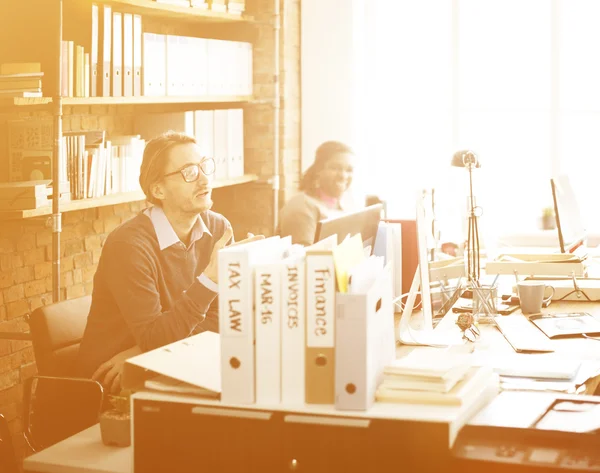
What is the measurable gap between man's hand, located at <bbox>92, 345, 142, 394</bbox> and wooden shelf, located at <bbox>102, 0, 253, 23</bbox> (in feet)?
5.68

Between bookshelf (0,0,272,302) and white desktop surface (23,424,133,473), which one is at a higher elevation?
bookshelf (0,0,272,302)

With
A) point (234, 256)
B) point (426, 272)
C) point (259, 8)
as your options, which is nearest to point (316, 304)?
point (234, 256)

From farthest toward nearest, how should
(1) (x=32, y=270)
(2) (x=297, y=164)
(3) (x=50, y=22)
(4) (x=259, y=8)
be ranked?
→ (2) (x=297, y=164), (4) (x=259, y=8), (1) (x=32, y=270), (3) (x=50, y=22)

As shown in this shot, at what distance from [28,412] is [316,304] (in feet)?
4.07

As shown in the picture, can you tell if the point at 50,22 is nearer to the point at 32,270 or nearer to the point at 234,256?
the point at 32,270

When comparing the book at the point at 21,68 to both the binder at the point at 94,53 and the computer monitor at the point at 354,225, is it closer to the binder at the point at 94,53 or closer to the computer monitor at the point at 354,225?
the binder at the point at 94,53

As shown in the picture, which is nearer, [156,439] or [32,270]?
[156,439]

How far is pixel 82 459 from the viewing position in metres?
1.86

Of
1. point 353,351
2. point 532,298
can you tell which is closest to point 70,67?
point 532,298

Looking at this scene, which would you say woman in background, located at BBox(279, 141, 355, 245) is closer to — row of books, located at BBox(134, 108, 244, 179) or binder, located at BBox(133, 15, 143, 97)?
row of books, located at BBox(134, 108, 244, 179)

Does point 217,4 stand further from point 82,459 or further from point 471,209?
point 82,459

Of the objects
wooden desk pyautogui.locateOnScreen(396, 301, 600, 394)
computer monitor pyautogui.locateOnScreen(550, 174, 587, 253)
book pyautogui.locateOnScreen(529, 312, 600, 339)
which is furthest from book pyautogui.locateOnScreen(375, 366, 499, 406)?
computer monitor pyautogui.locateOnScreen(550, 174, 587, 253)

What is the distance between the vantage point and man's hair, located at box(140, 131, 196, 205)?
9.93ft

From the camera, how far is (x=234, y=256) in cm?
169
